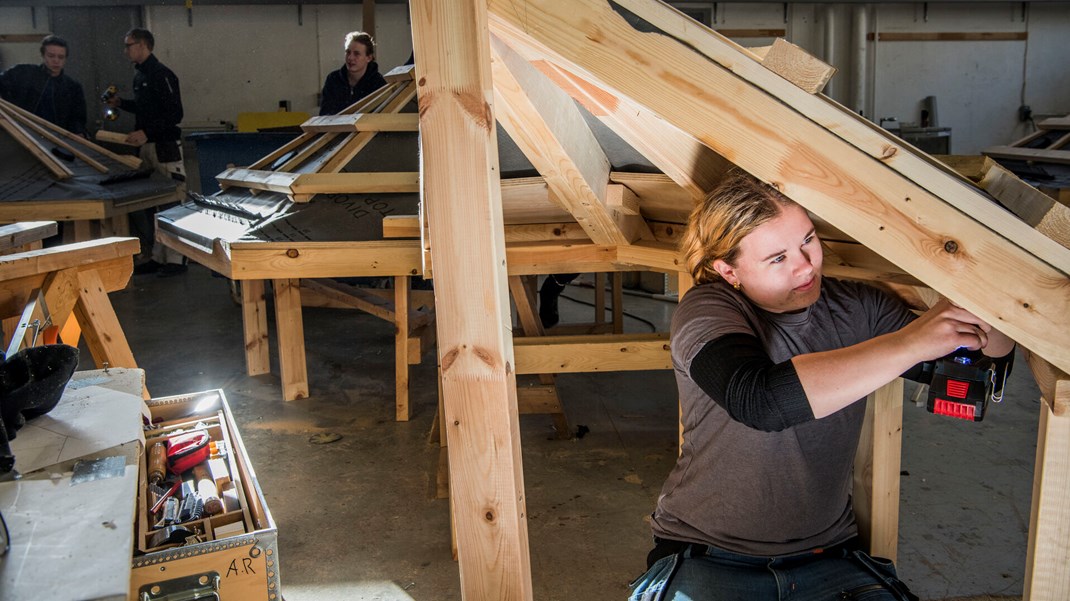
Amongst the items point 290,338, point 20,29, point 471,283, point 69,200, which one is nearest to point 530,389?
point 290,338

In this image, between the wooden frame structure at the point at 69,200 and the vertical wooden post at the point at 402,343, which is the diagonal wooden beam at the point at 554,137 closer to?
the vertical wooden post at the point at 402,343

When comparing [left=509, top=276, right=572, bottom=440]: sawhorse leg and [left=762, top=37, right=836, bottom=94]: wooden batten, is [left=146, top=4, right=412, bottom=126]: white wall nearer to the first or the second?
[left=509, top=276, right=572, bottom=440]: sawhorse leg

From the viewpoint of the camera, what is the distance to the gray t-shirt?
1.75m

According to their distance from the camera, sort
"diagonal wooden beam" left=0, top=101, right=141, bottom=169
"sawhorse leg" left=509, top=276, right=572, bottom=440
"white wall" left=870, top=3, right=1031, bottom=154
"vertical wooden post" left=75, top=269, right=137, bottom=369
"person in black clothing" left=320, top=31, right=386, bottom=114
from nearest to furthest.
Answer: "vertical wooden post" left=75, top=269, right=137, bottom=369, "sawhorse leg" left=509, top=276, right=572, bottom=440, "person in black clothing" left=320, top=31, right=386, bottom=114, "diagonal wooden beam" left=0, top=101, right=141, bottom=169, "white wall" left=870, top=3, right=1031, bottom=154

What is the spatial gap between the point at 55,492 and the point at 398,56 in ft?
29.4

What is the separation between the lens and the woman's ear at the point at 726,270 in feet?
5.95

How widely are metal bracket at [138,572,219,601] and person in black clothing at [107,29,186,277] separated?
20.9 feet

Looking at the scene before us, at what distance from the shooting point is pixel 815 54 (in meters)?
10.5

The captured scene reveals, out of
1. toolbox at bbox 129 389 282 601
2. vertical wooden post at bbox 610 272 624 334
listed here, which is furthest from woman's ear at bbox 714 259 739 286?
vertical wooden post at bbox 610 272 624 334

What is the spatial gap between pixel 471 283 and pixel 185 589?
3.14 feet

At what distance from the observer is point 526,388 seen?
384cm

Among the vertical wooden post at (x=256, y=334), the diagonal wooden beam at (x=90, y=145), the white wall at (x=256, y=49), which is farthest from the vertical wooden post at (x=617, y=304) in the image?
the white wall at (x=256, y=49)

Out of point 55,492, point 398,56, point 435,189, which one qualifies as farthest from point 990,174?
point 398,56

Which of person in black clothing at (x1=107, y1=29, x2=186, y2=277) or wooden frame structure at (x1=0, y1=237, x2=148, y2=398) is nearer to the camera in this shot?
wooden frame structure at (x1=0, y1=237, x2=148, y2=398)
